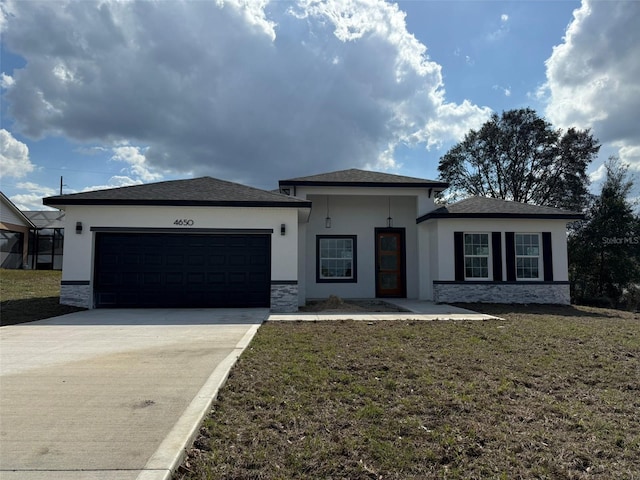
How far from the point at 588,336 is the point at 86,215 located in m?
12.5

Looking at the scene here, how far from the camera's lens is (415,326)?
8867mm

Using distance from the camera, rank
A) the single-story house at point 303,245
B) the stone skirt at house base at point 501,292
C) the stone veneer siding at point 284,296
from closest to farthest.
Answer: the stone veneer siding at point 284,296, the single-story house at point 303,245, the stone skirt at house base at point 501,292

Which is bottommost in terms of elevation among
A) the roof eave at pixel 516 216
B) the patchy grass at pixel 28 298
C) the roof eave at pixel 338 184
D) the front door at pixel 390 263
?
the patchy grass at pixel 28 298

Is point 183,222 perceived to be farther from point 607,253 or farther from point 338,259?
point 607,253

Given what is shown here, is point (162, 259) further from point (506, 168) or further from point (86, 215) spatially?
point (506, 168)

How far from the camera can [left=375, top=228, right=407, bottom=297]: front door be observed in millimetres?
15422

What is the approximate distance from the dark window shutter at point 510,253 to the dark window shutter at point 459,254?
154 cm

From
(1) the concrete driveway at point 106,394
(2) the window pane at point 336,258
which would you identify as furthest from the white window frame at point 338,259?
(1) the concrete driveway at point 106,394

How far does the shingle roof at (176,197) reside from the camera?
1155 cm

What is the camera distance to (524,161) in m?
30.7

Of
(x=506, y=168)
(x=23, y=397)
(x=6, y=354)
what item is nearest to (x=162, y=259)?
(x=6, y=354)

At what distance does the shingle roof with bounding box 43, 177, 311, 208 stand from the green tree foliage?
53.8 ft

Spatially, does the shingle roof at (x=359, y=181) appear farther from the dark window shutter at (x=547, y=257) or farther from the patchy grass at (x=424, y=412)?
the patchy grass at (x=424, y=412)

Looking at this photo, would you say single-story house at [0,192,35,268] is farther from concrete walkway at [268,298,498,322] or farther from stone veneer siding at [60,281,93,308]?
concrete walkway at [268,298,498,322]
